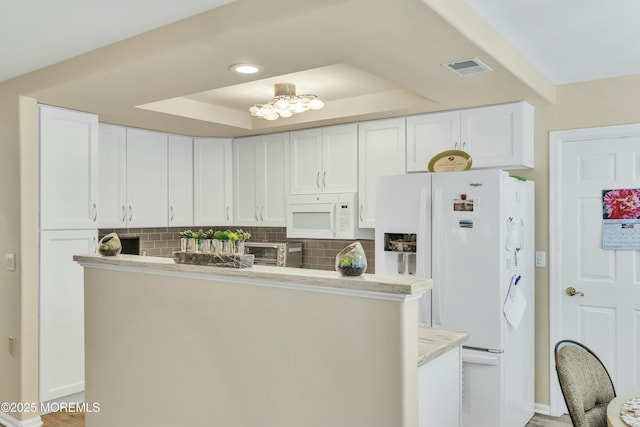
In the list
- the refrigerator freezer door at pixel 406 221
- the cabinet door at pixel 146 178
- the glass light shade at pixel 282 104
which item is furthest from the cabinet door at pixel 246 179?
the refrigerator freezer door at pixel 406 221

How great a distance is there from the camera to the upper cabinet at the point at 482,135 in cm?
368

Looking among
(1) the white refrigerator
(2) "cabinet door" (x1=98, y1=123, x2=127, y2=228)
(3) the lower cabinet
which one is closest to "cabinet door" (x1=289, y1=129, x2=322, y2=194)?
(1) the white refrigerator

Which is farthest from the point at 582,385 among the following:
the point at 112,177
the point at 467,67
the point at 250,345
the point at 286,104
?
the point at 112,177

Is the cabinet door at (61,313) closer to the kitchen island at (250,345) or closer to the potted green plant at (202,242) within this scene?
the kitchen island at (250,345)

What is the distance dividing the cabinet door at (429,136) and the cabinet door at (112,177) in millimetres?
2522

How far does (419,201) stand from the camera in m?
3.54

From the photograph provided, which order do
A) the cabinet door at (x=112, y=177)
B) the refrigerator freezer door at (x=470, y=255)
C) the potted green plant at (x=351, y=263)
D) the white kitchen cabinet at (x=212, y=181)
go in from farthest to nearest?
1. the white kitchen cabinet at (x=212, y=181)
2. the cabinet door at (x=112, y=177)
3. the refrigerator freezer door at (x=470, y=255)
4. the potted green plant at (x=351, y=263)

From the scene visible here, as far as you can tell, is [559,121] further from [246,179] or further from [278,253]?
[246,179]

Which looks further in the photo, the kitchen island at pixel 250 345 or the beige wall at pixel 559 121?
the beige wall at pixel 559 121

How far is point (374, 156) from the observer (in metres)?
4.36

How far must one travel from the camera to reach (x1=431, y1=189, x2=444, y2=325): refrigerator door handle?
11.3 ft

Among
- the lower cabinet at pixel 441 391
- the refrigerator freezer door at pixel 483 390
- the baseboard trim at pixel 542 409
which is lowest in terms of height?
the baseboard trim at pixel 542 409

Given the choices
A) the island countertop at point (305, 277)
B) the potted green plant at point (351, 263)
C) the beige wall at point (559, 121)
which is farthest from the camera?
the beige wall at point (559, 121)

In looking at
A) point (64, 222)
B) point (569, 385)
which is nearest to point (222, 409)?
point (569, 385)
